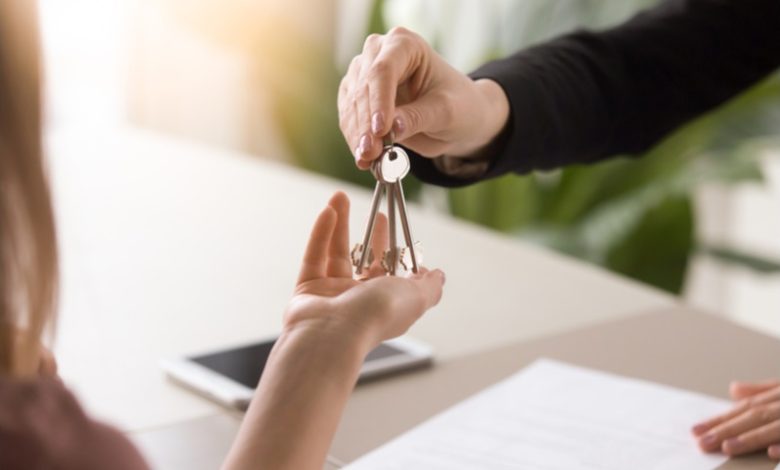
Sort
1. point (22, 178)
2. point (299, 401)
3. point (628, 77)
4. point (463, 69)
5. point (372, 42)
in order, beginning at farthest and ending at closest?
point (463, 69)
point (628, 77)
point (372, 42)
point (299, 401)
point (22, 178)

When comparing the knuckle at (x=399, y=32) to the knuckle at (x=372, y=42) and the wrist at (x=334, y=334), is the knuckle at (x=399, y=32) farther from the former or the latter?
the wrist at (x=334, y=334)

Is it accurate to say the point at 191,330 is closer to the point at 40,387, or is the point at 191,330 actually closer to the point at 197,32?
the point at 40,387

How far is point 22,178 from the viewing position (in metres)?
0.57

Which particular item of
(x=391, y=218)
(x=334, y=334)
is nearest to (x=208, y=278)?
(x=391, y=218)

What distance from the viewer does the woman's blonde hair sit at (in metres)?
0.57

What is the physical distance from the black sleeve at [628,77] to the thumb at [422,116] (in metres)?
0.14

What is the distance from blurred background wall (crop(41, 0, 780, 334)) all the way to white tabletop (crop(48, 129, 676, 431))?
0.36 m

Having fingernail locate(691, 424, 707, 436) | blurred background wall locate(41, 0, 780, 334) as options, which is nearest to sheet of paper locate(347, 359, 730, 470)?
fingernail locate(691, 424, 707, 436)

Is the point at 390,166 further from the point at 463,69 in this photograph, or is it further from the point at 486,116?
the point at 463,69

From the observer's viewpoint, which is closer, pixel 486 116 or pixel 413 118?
pixel 413 118

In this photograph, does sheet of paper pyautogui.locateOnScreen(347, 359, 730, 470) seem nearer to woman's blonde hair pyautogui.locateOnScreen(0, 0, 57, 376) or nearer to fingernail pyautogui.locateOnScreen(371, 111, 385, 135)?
fingernail pyautogui.locateOnScreen(371, 111, 385, 135)

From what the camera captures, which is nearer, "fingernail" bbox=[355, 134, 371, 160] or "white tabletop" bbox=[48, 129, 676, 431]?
"fingernail" bbox=[355, 134, 371, 160]

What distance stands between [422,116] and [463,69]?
3.17 feet

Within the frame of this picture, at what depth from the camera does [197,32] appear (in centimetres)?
330
